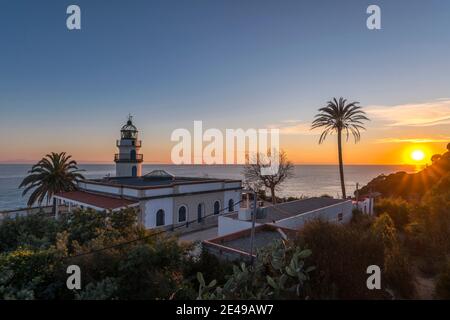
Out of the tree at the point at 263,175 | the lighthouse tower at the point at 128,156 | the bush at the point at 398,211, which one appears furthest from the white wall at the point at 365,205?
the lighthouse tower at the point at 128,156

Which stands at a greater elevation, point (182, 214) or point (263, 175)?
point (263, 175)

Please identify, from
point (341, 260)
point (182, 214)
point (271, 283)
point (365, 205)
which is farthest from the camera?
point (365, 205)

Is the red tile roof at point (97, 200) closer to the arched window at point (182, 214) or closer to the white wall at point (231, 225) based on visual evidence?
the arched window at point (182, 214)

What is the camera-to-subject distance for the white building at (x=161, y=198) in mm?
20250

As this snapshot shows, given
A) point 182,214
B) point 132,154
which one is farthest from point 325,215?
point 132,154

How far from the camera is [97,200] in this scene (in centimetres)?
2194

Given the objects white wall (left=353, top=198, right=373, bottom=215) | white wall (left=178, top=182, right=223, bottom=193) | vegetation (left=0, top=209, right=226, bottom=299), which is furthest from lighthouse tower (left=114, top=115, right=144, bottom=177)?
white wall (left=353, top=198, right=373, bottom=215)

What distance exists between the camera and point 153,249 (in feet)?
30.2

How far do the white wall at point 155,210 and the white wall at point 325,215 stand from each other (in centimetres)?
904

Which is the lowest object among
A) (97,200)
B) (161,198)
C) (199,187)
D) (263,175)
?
(97,200)

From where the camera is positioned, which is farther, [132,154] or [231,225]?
[132,154]

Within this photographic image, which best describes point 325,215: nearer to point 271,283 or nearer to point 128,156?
point 271,283

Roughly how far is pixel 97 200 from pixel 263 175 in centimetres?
2157

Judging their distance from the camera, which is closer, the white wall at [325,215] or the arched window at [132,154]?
the white wall at [325,215]
